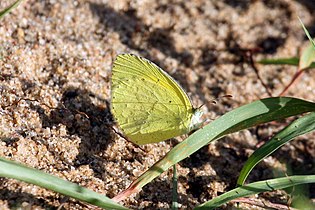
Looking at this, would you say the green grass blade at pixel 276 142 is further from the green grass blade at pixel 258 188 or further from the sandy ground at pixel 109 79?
the sandy ground at pixel 109 79

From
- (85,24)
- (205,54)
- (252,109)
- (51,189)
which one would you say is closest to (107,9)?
(85,24)

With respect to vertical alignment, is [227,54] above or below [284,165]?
above

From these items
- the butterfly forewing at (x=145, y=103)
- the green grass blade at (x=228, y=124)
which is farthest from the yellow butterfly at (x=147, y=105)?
the green grass blade at (x=228, y=124)

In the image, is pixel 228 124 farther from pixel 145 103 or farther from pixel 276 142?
pixel 145 103

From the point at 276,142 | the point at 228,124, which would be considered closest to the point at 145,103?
the point at 228,124

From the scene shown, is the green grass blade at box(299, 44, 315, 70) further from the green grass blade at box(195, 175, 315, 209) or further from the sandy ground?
the green grass blade at box(195, 175, 315, 209)

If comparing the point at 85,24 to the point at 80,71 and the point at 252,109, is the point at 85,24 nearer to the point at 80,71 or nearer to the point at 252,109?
the point at 80,71
